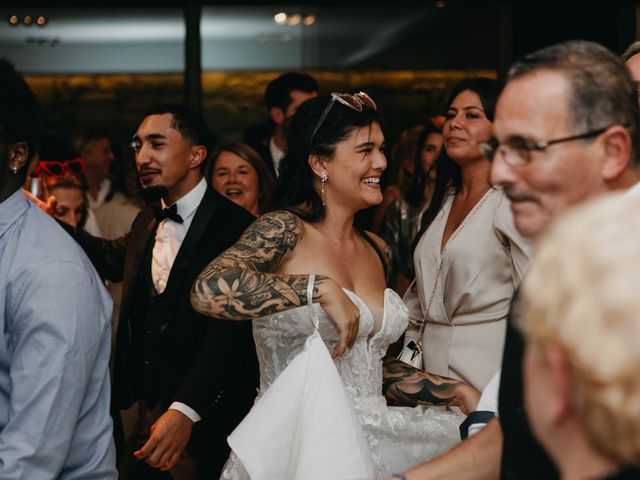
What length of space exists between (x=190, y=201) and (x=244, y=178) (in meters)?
1.32

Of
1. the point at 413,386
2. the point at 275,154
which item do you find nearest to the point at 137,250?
the point at 413,386

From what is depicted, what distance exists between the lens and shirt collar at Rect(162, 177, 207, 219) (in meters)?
4.83

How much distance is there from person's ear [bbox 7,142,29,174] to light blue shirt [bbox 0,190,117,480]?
0.10 meters

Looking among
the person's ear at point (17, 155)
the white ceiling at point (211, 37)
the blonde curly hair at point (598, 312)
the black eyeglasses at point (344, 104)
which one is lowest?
the blonde curly hair at point (598, 312)

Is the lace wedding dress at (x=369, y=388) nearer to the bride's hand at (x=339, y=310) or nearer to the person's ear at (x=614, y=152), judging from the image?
the bride's hand at (x=339, y=310)

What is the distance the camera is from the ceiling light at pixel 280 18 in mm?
8266

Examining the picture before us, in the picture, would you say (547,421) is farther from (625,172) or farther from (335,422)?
(335,422)

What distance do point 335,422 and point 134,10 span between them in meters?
5.85

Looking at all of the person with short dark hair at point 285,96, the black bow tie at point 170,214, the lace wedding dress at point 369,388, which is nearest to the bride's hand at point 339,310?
the lace wedding dress at point 369,388

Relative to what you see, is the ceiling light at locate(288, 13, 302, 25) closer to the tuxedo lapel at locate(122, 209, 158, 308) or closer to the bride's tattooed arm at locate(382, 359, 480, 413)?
the tuxedo lapel at locate(122, 209, 158, 308)

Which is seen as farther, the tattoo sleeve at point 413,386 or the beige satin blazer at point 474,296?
the beige satin blazer at point 474,296

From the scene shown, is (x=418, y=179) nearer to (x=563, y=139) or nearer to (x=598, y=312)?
(x=563, y=139)

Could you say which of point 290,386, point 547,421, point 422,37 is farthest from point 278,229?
point 422,37

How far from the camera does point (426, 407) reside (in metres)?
3.73
